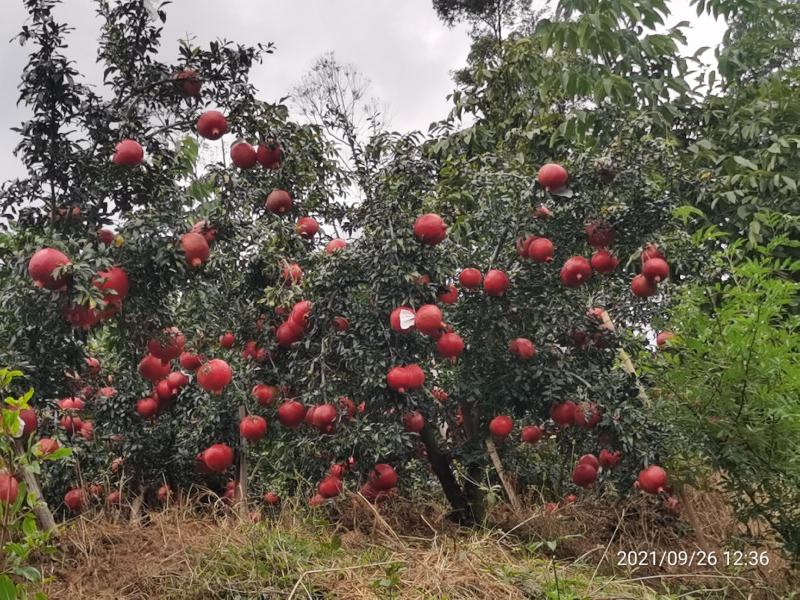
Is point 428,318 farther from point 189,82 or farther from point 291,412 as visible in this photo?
point 189,82

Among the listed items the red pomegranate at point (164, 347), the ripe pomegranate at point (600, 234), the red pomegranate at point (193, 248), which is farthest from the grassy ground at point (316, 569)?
the ripe pomegranate at point (600, 234)

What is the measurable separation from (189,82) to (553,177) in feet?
7.01

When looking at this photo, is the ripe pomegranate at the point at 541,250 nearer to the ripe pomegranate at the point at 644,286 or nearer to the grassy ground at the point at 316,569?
the ripe pomegranate at the point at 644,286

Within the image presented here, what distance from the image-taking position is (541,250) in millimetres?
4176

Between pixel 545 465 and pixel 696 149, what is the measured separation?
3.06m

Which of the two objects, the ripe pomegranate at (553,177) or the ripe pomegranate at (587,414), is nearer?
the ripe pomegranate at (553,177)

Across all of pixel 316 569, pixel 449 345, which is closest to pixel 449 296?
pixel 449 345

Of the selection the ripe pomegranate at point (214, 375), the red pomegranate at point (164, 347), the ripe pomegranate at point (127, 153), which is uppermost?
the ripe pomegranate at point (127, 153)

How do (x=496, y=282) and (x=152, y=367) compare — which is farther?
(x=496, y=282)

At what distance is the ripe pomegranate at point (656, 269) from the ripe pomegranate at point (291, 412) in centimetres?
222

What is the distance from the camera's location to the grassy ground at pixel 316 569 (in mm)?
2793

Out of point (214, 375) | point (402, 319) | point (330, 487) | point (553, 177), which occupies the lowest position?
point (330, 487)

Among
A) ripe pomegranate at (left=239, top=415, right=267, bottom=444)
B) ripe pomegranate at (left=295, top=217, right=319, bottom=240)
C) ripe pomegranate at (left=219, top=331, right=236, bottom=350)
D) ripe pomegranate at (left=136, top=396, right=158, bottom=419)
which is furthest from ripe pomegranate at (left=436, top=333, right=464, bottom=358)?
ripe pomegranate at (left=136, top=396, right=158, bottom=419)

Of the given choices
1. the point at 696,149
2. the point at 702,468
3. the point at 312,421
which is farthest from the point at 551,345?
the point at 696,149
